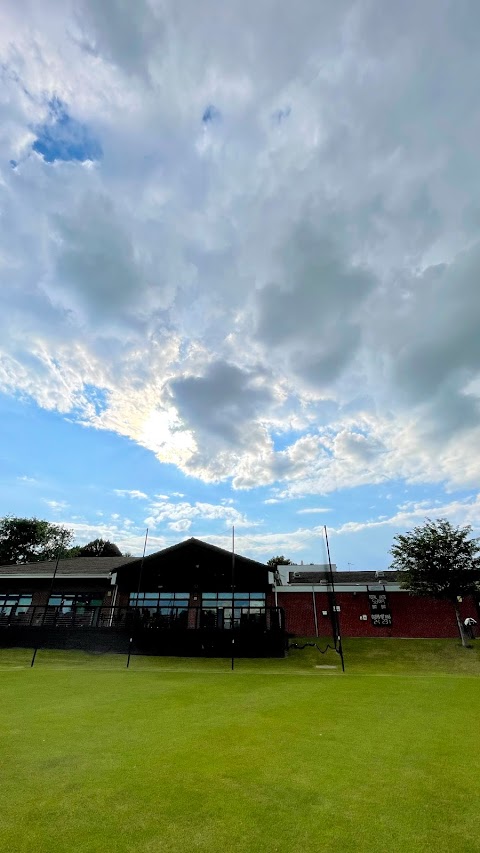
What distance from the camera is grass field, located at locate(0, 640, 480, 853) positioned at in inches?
171

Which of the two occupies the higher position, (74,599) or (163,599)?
(74,599)

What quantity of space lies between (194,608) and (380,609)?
1565cm

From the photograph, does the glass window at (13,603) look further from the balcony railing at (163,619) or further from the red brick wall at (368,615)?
the red brick wall at (368,615)

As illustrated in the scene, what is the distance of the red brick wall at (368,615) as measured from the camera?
106ft

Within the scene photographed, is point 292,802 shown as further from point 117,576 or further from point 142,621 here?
point 117,576

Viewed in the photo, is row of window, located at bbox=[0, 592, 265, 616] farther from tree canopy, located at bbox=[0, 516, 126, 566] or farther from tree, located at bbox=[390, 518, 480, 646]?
tree canopy, located at bbox=[0, 516, 126, 566]

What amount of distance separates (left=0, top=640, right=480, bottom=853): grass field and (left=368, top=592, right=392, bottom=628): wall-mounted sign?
2096cm

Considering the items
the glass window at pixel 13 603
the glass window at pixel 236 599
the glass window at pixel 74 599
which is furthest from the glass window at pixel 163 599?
the glass window at pixel 13 603

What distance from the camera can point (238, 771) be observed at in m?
6.20

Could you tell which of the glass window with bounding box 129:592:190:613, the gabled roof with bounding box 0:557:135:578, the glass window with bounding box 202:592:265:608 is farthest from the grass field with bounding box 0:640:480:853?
the gabled roof with bounding box 0:557:135:578

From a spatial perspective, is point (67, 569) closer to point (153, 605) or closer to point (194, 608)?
point (153, 605)

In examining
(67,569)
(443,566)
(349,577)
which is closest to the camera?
(443,566)

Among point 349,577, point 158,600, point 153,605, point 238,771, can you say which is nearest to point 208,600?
point 158,600

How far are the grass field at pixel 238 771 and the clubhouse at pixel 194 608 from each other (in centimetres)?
1522
